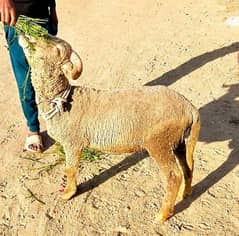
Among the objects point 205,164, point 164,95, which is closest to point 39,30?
point 164,95

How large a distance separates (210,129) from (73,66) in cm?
226

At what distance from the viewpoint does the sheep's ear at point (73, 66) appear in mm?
3739

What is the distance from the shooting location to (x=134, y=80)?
6641 mm

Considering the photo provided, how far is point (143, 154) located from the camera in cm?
517

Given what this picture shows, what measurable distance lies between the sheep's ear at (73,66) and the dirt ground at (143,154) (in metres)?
1.36

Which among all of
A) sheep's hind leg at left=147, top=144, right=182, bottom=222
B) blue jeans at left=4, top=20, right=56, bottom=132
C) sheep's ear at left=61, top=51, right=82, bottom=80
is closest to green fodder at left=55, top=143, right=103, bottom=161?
blue jeans at left=4, top=20, right=56, bottom=132

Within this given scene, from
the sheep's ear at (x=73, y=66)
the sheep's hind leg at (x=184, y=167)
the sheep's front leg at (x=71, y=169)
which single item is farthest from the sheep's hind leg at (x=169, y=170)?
the sheep's ear at (x=73, y=66)

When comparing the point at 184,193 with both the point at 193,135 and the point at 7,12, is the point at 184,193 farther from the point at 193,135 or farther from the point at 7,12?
the point at 7,12

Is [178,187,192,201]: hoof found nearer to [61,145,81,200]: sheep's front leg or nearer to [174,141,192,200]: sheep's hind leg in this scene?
[174,141,192,200]: sheep's hind leg

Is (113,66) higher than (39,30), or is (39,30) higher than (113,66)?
(39,30)

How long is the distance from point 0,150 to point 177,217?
2.12 meters

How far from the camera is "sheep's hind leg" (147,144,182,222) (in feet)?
13.1

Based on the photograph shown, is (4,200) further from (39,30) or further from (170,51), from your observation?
(170,51)

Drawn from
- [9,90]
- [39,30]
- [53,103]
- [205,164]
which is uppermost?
[39,30]
